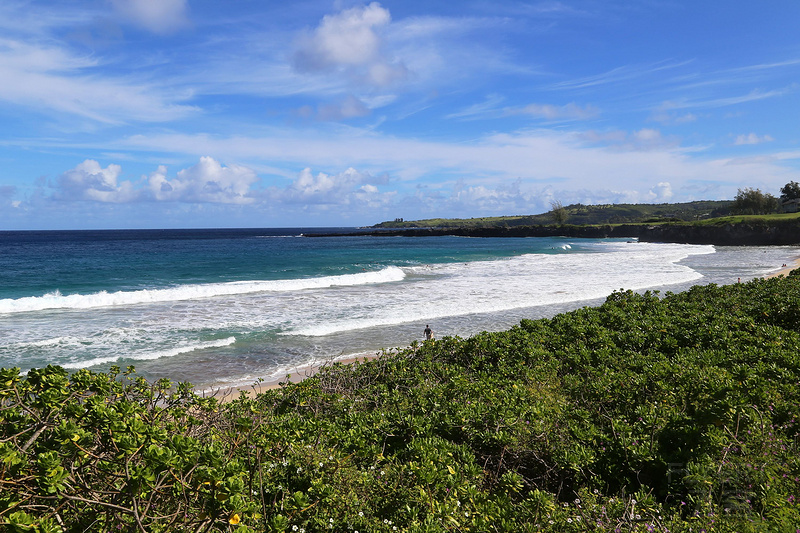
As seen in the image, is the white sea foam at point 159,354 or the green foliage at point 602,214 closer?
the white sea foam at point 159,354

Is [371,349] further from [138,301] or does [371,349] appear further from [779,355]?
[138,301]

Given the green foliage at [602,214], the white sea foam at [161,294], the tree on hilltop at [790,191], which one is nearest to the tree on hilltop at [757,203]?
the tree on hilltop at [790,191]

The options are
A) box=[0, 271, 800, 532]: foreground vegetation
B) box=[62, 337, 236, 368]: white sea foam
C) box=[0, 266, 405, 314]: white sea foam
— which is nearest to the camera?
box=[0, 271, 800, 532]: foreground vegetation

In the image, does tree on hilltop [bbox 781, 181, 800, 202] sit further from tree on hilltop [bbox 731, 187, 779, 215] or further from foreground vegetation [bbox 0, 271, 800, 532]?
foreground vegetation [bbox 0, 271, 800, 532]

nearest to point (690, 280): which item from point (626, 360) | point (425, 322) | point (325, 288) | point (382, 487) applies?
point (425, 322)

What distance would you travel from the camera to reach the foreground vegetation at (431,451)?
2.63m

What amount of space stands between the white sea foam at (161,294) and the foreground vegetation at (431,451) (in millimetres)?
21251

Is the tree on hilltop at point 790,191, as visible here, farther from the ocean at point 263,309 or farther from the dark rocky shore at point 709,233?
the ocean at point 263,309

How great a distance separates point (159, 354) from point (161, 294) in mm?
13266

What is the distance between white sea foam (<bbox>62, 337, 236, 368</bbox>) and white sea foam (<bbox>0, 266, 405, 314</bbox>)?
1101 cm

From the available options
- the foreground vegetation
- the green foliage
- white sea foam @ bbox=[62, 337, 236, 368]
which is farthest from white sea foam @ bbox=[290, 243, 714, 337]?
the green foliage

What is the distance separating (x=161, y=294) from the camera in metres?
25.5

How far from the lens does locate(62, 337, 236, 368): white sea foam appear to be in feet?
41.6

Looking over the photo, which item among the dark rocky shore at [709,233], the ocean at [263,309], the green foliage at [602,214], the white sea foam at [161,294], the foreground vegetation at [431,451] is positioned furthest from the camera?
the green foliage at [602,214]
